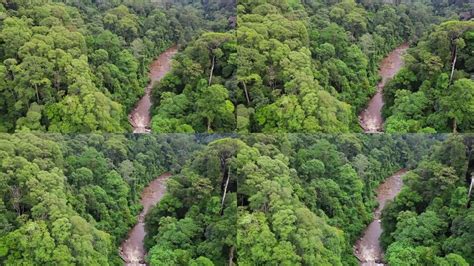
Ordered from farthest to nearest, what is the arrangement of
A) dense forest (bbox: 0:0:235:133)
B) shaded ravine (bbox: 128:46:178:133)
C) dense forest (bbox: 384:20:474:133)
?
shaded ravine (bbox: 128:46:178:133)
dense forest (bbox: 0:0:235:133)
dense forest (bbox: 384:20:474:133)

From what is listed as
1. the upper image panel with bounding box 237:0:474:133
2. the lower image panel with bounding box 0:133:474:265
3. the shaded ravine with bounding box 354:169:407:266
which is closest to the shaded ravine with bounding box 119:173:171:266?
the lower image panel with bounding box 0:133:474:265

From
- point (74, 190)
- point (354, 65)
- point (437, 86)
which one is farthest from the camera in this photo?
point (74, 190)

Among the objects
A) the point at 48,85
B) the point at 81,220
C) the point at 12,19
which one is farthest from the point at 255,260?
the point at 12,19

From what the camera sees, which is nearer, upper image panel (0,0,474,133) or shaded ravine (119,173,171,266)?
upper image panel (0,0,474,133)

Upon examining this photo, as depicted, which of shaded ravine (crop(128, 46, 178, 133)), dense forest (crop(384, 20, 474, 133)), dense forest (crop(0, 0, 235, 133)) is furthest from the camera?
shaded ravine (crop(128, 46, 178, 133))

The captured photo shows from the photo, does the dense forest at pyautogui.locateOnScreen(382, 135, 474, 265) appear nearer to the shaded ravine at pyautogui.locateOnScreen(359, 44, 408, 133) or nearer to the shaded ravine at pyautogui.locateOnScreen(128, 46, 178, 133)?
the shaded ravine at pyautogui.locateOnScreen(359, 44, 408, 133)

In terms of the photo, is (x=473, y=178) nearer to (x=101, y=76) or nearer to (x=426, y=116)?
(x=426, y=116)

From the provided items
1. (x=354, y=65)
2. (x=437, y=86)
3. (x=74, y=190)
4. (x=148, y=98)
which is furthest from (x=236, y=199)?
(x=437, y=86)

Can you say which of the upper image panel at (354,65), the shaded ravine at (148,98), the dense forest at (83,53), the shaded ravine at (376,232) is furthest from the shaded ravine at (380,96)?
the shaded ravine at (148,98)

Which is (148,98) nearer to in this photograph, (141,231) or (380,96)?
(141,231)
